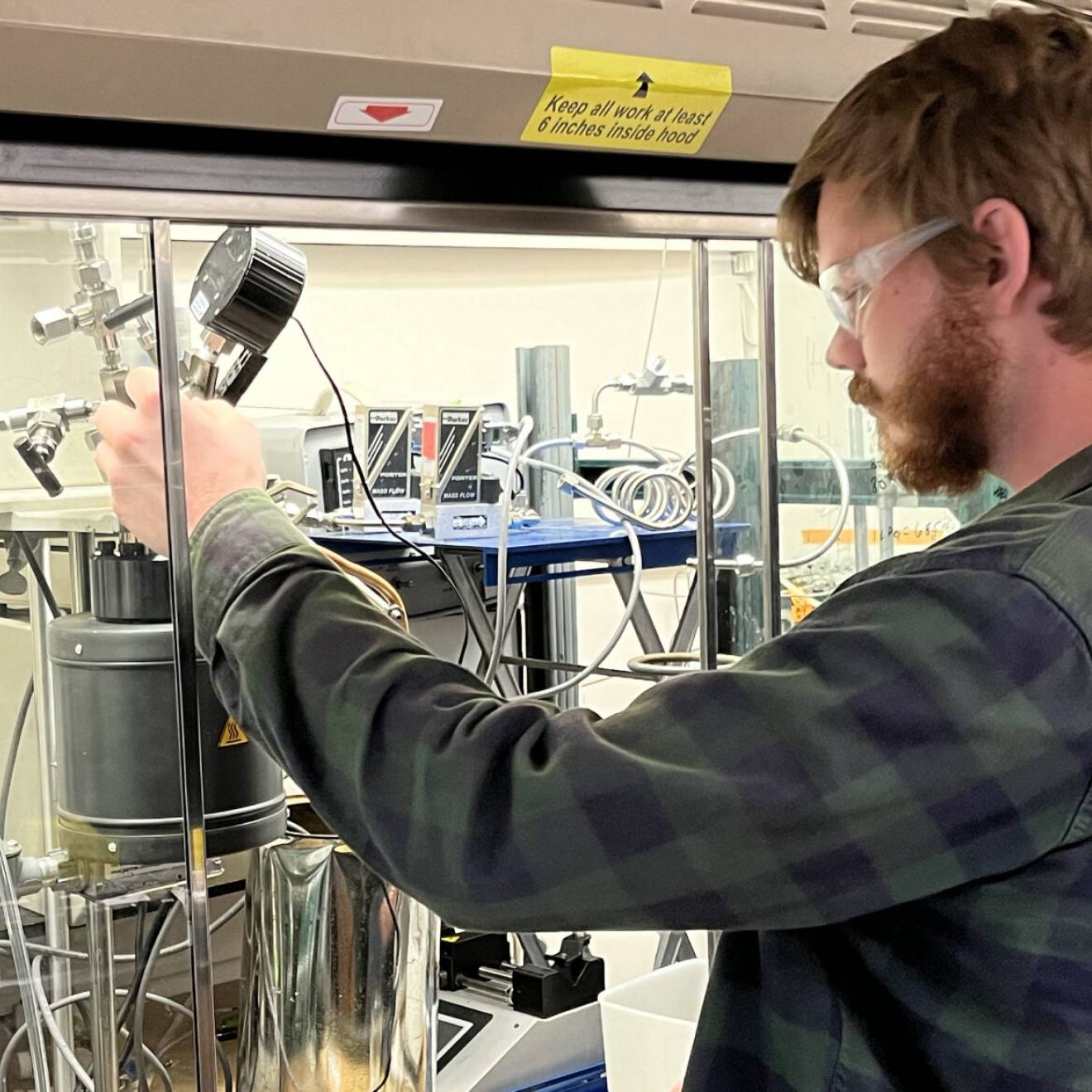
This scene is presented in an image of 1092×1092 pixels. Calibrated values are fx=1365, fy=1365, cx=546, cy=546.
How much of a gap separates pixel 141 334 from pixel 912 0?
76cm

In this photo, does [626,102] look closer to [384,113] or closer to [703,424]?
[384,113]

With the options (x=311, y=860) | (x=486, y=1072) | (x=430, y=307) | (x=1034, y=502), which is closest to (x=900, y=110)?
(x=1034, y=502)

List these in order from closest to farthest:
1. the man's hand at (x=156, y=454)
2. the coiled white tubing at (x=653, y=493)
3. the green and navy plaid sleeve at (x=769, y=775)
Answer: the green and navy plaid sleeve at (x=769, y=775) → the man's hand at (x=156, y=454) → the coiled white tubing at (x=653, y=493)

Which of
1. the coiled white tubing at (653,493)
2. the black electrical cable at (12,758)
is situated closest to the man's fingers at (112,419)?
the black electrical cable at (12,758)

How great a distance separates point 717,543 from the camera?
1.51 meters

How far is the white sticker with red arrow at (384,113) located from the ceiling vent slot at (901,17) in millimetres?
419

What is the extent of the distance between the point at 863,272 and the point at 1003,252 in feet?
0.32

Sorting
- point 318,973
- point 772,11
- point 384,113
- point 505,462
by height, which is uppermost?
point 772,11

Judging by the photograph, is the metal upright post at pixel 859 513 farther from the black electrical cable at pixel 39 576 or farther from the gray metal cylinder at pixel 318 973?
the black electrical cable at pixel 39 576

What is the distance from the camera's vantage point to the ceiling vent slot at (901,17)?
1221 mm

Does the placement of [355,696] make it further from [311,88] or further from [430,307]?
[430,307]

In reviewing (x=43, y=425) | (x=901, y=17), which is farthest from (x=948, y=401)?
(x=43, y=425)

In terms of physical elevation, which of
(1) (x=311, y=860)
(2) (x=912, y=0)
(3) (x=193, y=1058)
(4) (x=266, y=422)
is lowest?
(3) (x=193, y=1058)

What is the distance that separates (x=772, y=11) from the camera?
Answer: 1.17 metres
